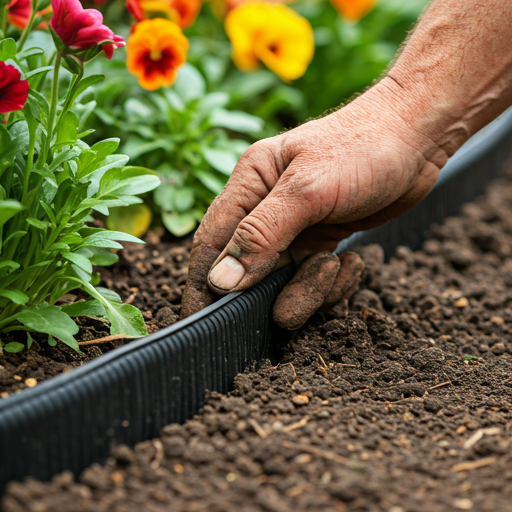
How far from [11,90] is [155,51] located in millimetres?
990

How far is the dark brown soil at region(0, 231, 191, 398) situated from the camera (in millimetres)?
1271

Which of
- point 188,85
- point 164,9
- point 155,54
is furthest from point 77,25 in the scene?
point 188,85

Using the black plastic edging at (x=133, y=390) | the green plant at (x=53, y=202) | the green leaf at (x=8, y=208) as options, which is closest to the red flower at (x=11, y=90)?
the green plant at (x=53, y=202)

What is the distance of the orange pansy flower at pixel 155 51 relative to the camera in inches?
78.4

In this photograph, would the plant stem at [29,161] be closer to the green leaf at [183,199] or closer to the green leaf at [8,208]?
the green leaf at [8,208]

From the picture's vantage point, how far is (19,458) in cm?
97

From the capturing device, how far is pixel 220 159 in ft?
7.64

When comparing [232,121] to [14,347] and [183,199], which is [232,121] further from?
[14,347]

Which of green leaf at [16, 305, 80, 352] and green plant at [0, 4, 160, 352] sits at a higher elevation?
green plant at [0, 4, 160, 352]

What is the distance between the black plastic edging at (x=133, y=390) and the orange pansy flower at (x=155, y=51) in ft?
3.05

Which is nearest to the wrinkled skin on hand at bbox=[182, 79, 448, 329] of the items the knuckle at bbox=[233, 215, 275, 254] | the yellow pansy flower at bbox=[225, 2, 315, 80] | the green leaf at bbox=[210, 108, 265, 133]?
the knuckle at bbox=[233, 215, 275, 254]

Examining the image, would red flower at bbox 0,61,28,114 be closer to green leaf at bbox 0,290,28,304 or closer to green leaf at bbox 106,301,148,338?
green leaf at bbox 0,290,28,304

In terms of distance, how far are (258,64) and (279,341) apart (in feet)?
7.45

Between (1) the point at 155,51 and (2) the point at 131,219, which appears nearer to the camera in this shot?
(1) the point at 155,51
